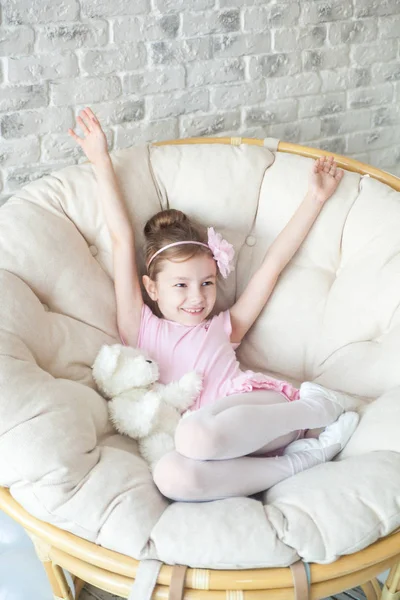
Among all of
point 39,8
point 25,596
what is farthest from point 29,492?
point 39,8

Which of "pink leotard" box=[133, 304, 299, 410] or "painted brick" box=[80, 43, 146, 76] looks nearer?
"pink leotard" box=[133, 304, 299, 410]

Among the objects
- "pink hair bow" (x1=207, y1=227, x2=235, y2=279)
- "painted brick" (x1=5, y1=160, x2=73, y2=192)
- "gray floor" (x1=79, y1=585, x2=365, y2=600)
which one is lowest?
"gray floor" (x1=79, y1=585, x2=365, y2=600)

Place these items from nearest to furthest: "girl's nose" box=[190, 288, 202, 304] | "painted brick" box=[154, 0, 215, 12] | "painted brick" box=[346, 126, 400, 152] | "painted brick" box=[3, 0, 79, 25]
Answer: "girl's nose" box=[190, 288, 202, 304], "painted brick" box=[3, 0, 79, 25], "painted brick" box=[154, 0, 215, 12], "painted brick" box=[346, 126, 400, 152]

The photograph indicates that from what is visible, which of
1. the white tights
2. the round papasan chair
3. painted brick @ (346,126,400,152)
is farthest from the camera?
painted brick @ (346,126,400,152)

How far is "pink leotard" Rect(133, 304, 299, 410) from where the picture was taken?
1575 millimetres

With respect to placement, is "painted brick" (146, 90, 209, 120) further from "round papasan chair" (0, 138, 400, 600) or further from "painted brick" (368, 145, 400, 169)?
"painted brick" (368, 145, 400, 169)

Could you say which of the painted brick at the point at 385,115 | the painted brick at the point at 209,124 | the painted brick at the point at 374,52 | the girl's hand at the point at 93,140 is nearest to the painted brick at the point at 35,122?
the girl's hand at the point at 93,140

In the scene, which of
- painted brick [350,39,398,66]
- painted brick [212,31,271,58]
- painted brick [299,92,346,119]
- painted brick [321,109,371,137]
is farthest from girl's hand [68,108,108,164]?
painted brick [350,39,398,66]

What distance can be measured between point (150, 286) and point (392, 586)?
828mm

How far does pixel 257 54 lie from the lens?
219cm

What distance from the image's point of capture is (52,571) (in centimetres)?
130

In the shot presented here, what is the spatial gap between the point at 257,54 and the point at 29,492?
1564 mm

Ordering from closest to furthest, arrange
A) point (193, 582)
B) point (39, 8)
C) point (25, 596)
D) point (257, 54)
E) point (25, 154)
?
point (193, 582) → point (25, 596) → point (39, 8) → point (25, 154) → point (257, 54)

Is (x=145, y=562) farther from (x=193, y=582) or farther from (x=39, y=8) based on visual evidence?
(x=39, y=8)
